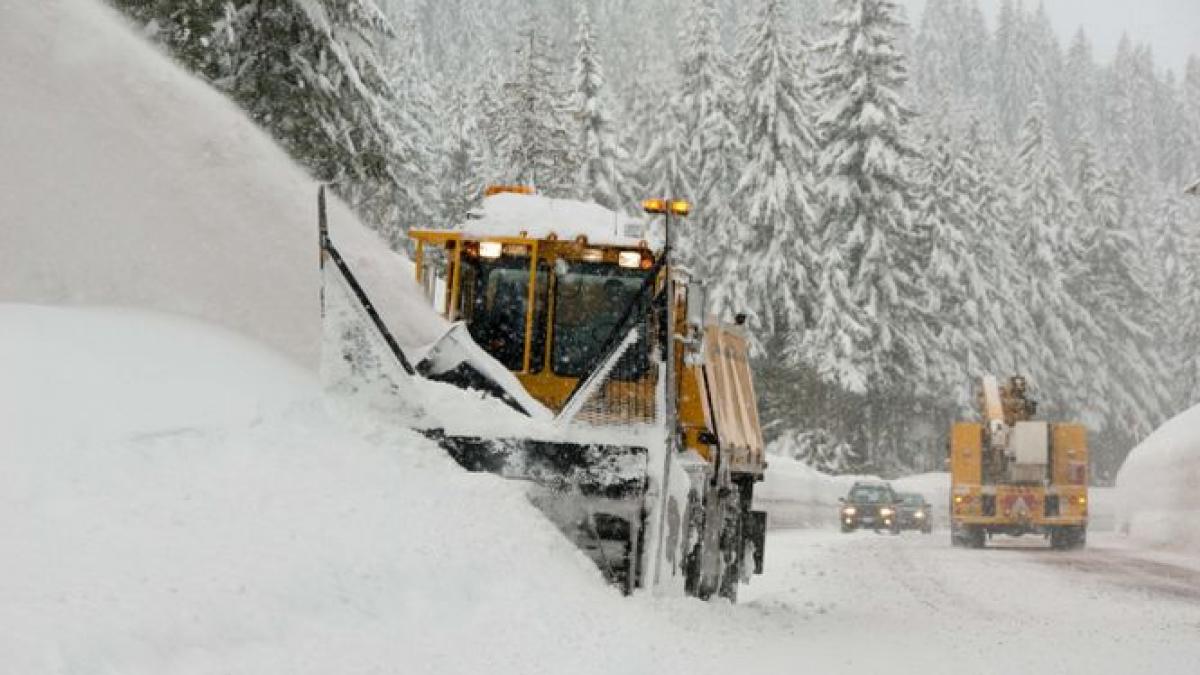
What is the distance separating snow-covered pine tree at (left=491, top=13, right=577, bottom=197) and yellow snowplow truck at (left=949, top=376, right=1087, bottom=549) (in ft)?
55.2

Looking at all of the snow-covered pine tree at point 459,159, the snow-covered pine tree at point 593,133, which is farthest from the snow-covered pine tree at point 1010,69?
the snow-covered pine tree at point 593,133

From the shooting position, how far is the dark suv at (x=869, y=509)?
37.2 metres

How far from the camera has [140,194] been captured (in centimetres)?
1069

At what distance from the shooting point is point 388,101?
73.5 feet

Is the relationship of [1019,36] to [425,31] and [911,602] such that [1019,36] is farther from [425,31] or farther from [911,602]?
[911,602]

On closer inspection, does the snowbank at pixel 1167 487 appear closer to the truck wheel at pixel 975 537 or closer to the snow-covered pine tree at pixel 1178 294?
the truck wheel at pixel 975 537

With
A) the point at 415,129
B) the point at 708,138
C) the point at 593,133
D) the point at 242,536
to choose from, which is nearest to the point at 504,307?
the point at 242,536

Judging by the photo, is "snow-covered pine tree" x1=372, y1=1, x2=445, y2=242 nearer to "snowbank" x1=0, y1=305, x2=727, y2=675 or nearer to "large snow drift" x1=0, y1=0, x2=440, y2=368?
"large snow drift" x1=0, y1=0, x2=440, y2=368

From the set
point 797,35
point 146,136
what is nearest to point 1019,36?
point 797,35

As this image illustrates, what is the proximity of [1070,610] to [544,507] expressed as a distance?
6.90 m

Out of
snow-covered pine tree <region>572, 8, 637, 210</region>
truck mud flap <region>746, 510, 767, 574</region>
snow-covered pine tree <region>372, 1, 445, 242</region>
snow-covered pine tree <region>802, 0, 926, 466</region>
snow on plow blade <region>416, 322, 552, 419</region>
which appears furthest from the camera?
snow-covered pine tree <region>372, 1, 445, 242</region>

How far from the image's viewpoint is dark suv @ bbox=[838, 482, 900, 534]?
37.2 meters

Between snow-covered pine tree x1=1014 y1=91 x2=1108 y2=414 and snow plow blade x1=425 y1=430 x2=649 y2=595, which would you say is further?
snow-covered pine tree x1=1014 y1=91 x2=1108 y2=414

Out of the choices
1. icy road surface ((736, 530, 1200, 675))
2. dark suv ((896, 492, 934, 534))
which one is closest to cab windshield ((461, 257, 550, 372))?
icy road surface ((736, 530, 1200, 675))
